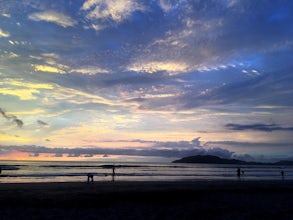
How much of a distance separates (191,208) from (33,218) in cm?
895

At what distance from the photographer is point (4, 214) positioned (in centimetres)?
1689

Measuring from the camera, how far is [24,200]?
22.0m

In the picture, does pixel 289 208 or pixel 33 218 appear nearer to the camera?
pixel 33 218

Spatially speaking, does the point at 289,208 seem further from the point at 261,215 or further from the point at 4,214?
the point at 4,214

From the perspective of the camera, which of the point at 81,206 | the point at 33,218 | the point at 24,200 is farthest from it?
the point at 24,200

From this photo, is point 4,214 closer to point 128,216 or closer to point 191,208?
point 128,216

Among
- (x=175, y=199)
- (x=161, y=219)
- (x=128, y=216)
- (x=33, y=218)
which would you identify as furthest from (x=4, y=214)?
(x=175, y=199)

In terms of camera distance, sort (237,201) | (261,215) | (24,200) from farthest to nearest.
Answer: (237,201) < (24,200) < (261,215)

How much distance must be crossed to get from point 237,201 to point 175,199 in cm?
425

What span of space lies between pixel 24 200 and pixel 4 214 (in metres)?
5.21

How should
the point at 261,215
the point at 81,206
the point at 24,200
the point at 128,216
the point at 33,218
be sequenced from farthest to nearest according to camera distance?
1. the point at 24,200
2. the point at 81,206
3. the point at 261,215
4. the point at 128,216
5. the point at 33,218

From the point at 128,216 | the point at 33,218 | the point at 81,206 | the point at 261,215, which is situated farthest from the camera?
the point at 81,206

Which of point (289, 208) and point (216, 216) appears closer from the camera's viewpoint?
point (216, 216)

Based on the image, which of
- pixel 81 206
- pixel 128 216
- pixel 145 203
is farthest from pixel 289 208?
pixel 81 206
